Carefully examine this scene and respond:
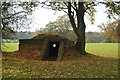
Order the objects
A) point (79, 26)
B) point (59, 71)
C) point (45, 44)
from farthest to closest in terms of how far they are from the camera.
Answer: point (79, 26)
point (45, 44)
point (59, 71)

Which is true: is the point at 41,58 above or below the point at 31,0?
below

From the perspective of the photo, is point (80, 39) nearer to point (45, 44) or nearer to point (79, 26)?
point (79, 26)

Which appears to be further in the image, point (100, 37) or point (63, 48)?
point (100, 37)

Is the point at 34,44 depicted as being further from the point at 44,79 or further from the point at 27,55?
the point at 44,79

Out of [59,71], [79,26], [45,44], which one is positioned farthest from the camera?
[79,26]

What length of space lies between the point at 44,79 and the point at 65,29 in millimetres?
16071

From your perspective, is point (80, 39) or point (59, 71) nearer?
point (59, 71)

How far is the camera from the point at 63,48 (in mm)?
19922

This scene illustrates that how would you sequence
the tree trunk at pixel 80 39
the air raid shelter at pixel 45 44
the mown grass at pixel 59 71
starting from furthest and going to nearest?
the tree trunk at pixel 80 39, the air raid shelter at pixel 45 44, the mown grass at pixel 59 71

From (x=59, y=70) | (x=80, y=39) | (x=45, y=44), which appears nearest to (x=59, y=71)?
(x=59, y=70)

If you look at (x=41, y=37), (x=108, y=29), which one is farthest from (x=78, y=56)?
(x=108, y=29)

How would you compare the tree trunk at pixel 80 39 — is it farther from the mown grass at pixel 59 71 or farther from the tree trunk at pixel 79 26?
the mown grass at pixel 59 71

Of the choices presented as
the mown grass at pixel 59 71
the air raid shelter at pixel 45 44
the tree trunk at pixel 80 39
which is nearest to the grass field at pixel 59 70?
the mown grass at pixel 59 71

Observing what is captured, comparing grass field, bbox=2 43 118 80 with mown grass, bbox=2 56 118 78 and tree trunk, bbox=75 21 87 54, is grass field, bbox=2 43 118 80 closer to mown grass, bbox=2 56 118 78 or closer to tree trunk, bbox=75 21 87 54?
mown grass, bbox=2 56 118 78
